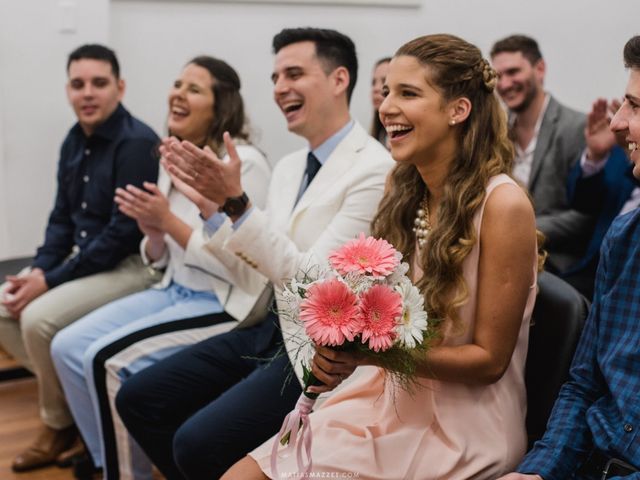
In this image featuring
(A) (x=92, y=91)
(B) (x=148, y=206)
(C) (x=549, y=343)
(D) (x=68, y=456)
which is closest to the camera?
(C) (x=549, y=343)

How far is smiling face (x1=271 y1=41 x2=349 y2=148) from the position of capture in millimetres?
2738

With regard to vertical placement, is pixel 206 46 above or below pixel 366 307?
above

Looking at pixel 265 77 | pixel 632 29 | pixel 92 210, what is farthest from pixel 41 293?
pixel 632 29

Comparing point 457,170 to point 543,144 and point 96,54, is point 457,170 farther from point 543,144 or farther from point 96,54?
point 96,54

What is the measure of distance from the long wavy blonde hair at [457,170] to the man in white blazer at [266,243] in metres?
0.37

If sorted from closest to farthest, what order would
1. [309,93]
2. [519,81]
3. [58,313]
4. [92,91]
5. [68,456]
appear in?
[309,93] < [68,456] < [58,313] < [92,91] < [519,81]

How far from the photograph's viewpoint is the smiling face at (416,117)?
6.46 ft

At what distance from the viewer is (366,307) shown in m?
1.61

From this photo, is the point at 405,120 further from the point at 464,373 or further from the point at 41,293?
the point at 41,293

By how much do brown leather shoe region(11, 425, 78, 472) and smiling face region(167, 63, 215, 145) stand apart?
1.21 metres

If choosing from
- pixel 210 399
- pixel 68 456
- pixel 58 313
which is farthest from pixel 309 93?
pixel 68 456

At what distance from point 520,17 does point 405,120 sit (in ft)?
11.1

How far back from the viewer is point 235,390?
7.73 feet

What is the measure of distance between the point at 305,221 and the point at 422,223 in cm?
59
